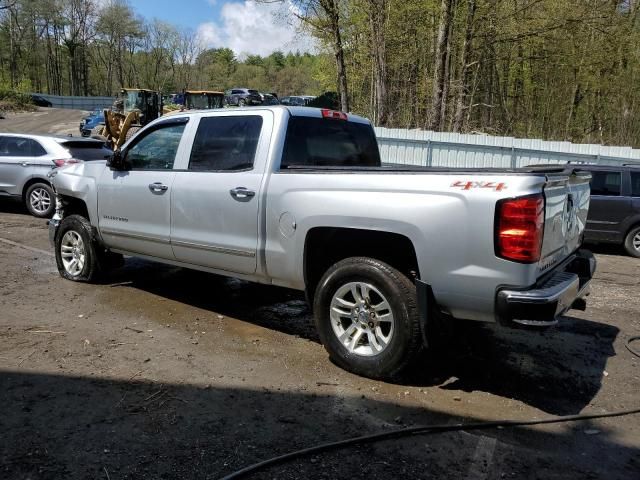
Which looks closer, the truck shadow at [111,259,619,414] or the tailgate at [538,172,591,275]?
the tailgate at [538,172,591,275]

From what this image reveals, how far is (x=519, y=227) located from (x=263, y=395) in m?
2.01

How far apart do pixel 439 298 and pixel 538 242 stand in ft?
2.35

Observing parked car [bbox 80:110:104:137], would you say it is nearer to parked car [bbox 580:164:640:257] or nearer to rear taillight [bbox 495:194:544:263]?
parked car [bbox 580:164:640:257]

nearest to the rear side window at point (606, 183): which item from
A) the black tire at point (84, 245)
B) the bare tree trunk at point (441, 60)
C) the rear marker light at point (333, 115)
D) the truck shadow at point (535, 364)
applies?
the truck shadow at point (535, 364)

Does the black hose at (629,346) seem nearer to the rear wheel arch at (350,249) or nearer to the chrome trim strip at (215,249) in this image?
the rear wheel arch at (350,249)

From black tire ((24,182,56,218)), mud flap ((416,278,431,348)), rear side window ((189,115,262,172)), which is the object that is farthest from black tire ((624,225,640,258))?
black tire ((24,182,56,218))

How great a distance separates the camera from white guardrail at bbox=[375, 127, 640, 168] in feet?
51.7

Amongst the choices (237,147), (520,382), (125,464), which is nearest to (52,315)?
(237,147)

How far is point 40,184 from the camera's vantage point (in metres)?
11.2

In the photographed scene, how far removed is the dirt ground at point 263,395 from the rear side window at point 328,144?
1583mm

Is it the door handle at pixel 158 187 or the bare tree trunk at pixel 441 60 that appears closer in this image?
the door handle at pixel 158 187

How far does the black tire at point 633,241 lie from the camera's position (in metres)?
9.96

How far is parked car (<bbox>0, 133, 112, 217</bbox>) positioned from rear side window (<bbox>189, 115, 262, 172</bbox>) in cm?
684

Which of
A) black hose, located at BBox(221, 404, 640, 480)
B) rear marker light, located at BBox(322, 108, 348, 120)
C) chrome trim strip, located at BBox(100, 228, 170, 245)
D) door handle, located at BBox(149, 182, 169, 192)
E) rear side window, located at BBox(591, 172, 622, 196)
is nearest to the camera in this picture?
black hose, located at BBox(221, 404, 640, 480)
